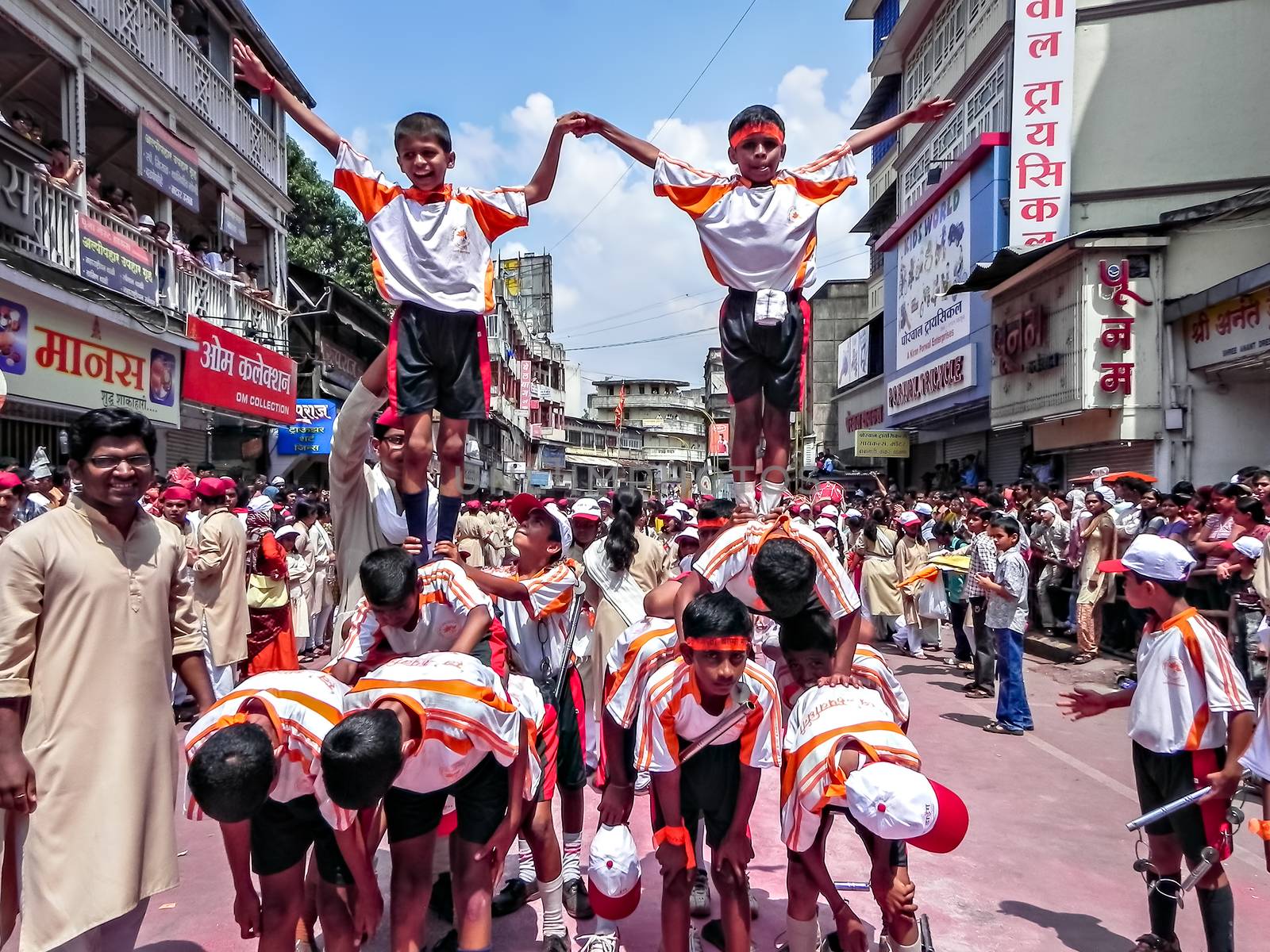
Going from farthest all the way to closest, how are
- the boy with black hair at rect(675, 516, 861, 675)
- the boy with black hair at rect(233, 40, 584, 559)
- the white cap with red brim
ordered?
the white cap with red brim → the boy with black hair at rect(233, 40, 584, 559) → the boy with black hair at rect(675, 516, 861, 675)

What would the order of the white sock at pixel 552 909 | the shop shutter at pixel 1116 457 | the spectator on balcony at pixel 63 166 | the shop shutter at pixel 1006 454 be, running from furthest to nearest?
the shop shutter at pixel 1006 454 < the shop shutter at pixel 1116 457 < the spectator on balcony at pixel 63 166 < the white sock at pixel 552 909

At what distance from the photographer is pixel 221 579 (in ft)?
23.1

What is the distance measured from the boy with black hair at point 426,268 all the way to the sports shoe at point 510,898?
175 centimetres

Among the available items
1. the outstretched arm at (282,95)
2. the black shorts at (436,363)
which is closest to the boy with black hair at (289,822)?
the black shorts at (436,363)

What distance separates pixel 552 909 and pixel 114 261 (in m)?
9.42

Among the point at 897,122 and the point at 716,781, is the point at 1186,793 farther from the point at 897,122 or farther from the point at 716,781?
the point at 897,122

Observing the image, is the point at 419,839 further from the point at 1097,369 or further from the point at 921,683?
the point at 1097,369

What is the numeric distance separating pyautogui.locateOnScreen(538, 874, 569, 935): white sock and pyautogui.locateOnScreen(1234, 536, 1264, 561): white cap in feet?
18.4

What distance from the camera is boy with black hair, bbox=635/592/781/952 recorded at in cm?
313

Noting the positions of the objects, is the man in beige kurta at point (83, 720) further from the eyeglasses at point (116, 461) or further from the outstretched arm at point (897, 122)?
the outstretched arm at point (897, 122)

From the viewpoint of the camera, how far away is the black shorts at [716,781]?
333 cm

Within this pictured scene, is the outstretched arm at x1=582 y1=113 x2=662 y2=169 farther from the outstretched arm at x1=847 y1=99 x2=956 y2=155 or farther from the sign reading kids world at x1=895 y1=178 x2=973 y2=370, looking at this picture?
the sign reading kids world at x1=895 y1=178 x2=973 y2=370

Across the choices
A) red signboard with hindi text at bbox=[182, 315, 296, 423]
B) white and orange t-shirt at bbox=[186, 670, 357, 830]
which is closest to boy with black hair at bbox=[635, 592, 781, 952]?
white and orange t-shirt at bbox=[186, 670, 357, 830]

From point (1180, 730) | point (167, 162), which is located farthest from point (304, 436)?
point (1180, 730)
